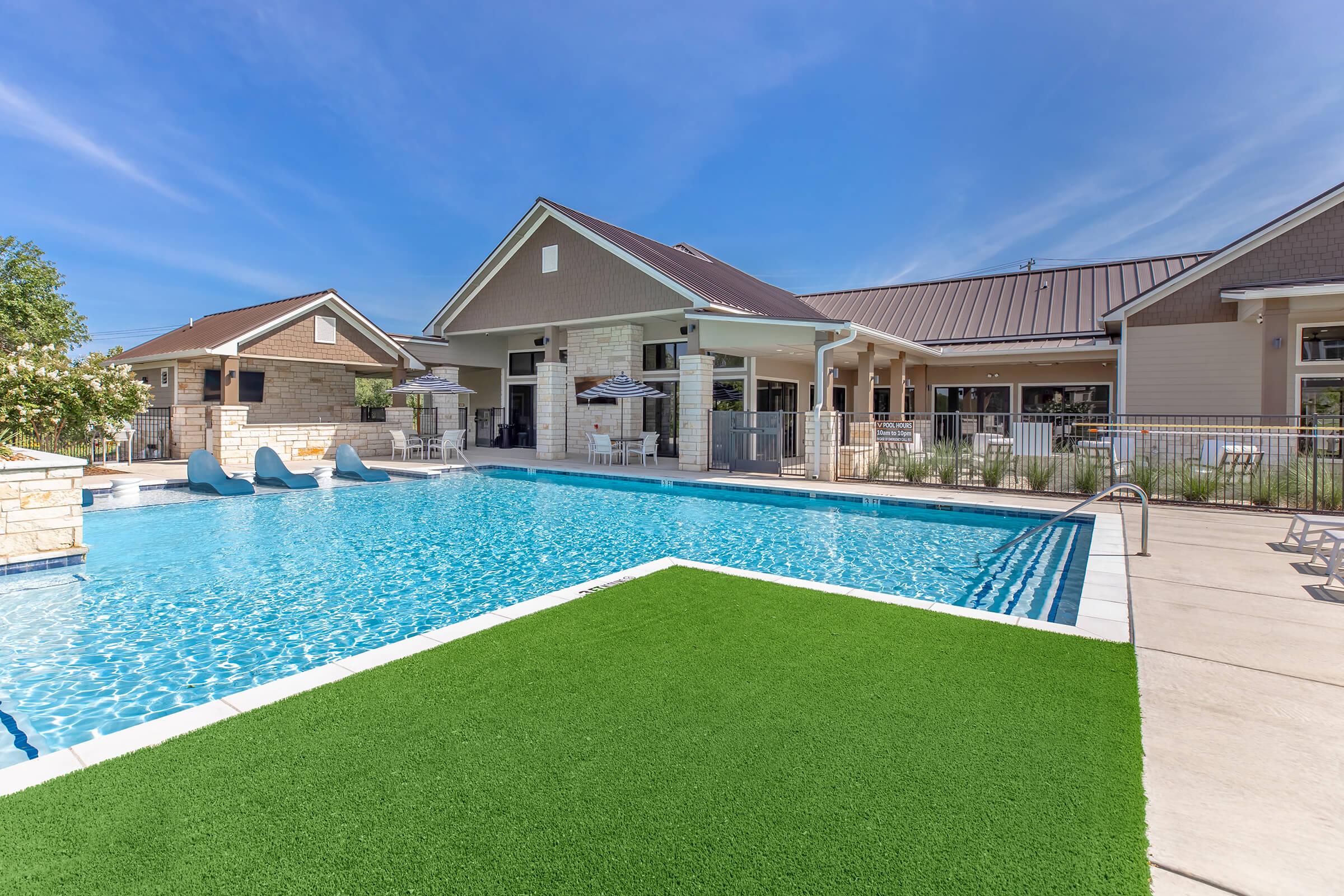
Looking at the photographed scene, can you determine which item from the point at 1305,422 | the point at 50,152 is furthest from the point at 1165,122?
the point at 50,152

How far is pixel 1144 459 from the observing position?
11203mm

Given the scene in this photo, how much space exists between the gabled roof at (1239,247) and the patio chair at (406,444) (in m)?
19.1

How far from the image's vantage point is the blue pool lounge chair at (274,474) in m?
13.3

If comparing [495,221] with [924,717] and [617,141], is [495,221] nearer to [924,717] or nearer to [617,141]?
[617,141]

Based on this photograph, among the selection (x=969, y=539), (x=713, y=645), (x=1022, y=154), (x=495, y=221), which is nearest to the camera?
(x=713, y=645)

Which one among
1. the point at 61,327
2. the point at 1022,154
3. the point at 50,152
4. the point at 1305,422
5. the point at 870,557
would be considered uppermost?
the point at 50,152

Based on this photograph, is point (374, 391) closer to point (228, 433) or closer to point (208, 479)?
point (228, 433)

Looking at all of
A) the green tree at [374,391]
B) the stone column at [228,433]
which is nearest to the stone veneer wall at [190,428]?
the stone column at [228,433]

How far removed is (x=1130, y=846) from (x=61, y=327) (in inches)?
1618

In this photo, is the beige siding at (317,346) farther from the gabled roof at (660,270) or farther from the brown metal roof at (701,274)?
the brown metal roof at (701,274)

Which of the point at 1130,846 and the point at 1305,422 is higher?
the point at 1305,422

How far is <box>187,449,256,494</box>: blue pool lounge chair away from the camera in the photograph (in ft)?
40.2

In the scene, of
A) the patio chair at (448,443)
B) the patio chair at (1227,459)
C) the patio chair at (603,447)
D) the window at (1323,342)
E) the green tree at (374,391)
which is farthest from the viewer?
the green tree at (374,391)

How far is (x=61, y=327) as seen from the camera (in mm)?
29375
